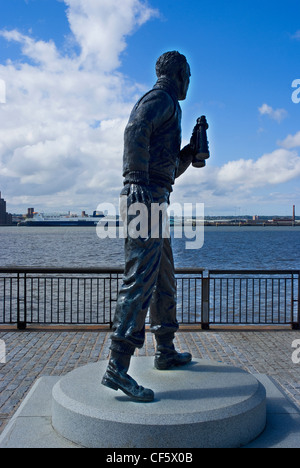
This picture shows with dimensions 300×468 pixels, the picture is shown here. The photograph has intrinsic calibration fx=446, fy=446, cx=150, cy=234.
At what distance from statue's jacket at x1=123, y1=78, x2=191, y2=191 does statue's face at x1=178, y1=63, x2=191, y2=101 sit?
0.18 metres

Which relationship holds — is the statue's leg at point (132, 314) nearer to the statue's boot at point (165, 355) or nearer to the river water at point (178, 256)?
the statue's boot at point (165, 355)

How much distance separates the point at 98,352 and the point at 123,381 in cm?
421

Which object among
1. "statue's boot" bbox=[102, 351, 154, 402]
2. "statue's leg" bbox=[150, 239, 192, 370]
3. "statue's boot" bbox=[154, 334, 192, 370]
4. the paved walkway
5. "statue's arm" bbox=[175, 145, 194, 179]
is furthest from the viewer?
the paved walkway

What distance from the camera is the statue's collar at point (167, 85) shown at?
4781mm

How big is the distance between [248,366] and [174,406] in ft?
12.6

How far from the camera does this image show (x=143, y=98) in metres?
4.57

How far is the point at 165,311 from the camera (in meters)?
4.96

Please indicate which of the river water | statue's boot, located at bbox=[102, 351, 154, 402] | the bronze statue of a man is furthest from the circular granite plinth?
the river water

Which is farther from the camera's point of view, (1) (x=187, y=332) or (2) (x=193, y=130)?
(1) (x=187, y=332)

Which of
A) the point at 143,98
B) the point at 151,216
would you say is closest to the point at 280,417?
the point at 151,216

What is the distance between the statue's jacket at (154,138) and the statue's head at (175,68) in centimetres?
12

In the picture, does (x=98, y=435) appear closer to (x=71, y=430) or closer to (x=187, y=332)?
(x=71, y=430)

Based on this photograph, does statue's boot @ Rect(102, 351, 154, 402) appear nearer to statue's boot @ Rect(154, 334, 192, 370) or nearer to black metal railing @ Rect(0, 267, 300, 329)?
statue's boot @ Rect(154, 334, 192, 370)

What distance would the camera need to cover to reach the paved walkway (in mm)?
6535
